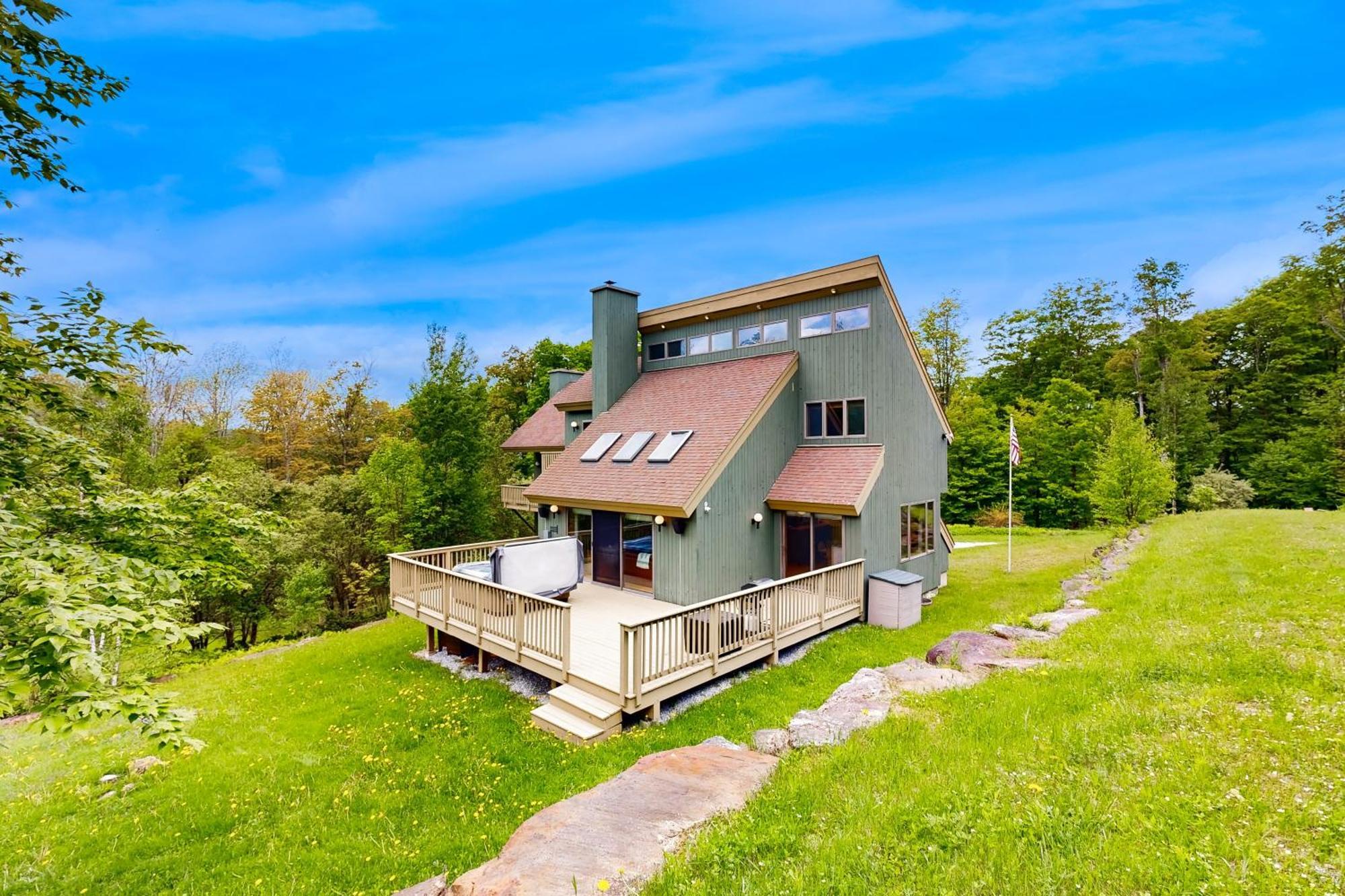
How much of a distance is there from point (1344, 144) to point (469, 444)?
121 ft

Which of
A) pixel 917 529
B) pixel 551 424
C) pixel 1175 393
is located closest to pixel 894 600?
pixel 917 529

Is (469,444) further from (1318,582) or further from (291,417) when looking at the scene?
(1318,582)

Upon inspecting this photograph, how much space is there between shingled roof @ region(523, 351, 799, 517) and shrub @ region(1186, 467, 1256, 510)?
27051 millimetres

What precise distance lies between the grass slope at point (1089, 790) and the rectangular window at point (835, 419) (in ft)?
21.4

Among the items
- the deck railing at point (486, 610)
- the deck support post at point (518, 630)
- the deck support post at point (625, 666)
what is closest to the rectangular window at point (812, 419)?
the deck railing at point (486, 610)

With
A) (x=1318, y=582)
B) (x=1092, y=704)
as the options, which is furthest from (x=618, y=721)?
(x=1318, y=582)

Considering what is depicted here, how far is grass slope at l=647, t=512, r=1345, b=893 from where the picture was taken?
2.89 meters

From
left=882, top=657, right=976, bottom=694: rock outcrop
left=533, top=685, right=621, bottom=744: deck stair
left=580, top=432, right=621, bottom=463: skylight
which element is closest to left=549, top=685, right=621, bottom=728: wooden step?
left=533, top=685, right=621, bottom=744: deck stair

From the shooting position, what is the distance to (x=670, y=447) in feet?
39.0

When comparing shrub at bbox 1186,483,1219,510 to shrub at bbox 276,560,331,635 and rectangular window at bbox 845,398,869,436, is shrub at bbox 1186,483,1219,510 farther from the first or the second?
shrub at bbox 276,560,331,635

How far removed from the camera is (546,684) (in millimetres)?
8781

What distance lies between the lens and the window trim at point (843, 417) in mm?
12023

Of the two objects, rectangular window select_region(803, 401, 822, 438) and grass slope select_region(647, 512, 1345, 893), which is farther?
rectangular window select_region(803, 401, 822, 438)

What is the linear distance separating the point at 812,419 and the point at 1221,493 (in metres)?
27.4
